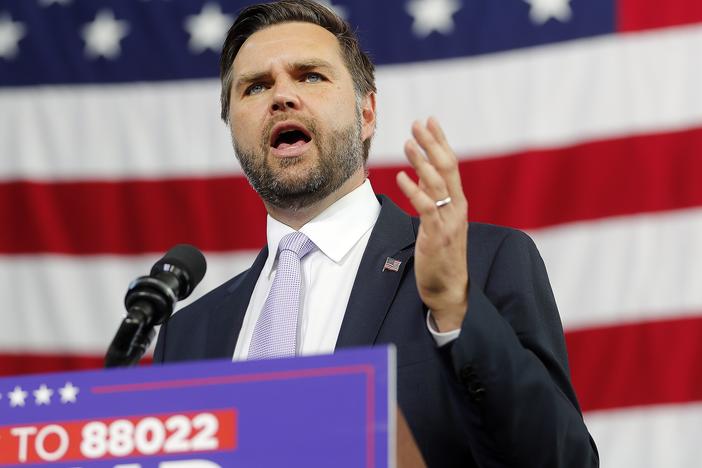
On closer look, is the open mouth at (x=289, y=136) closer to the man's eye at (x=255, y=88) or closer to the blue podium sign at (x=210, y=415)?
the man's eye at (x=255, y=88)

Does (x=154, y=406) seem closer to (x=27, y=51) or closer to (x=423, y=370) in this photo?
(x=423, y=370)

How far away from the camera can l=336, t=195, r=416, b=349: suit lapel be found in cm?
154

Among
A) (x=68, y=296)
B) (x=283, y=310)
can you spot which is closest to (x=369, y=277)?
(x=283, y=310)

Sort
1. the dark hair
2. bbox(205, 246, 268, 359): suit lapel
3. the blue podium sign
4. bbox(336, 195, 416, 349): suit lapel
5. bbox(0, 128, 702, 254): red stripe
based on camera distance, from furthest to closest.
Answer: bbox(0, 128, 702, 254): red stripe
the dark hair
bbox(205, 246, 268, 359): suit lapel
bbox(336, 195, 416, 349): suit lapel
the blue podium sign

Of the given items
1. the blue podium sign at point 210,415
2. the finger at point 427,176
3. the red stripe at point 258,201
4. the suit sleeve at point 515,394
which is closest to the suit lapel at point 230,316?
the suit sleeve at point 515,394

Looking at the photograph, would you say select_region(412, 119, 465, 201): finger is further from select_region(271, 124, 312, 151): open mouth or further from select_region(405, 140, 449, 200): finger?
A: select_region(271, 124, 312, 151): open mouth

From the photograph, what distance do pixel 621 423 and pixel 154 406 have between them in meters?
1.84

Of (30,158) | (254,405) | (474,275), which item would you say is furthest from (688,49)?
(254,405)

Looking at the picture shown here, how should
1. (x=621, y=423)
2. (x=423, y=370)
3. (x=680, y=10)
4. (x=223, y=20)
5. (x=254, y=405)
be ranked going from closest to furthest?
(x=254, y=405), (x=423, y=370), (x=621, y=423), (x=680, y=10), (x=223, y=20)

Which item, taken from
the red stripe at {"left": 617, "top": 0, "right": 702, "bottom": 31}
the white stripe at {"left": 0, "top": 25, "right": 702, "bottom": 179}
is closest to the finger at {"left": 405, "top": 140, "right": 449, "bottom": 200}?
the white stripe at {"left": 0, "top": 25, "right": 702, "bottom": 179}

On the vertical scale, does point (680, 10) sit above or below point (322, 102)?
above

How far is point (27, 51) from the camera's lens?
3189mm

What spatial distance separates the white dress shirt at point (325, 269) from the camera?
5.36 feet

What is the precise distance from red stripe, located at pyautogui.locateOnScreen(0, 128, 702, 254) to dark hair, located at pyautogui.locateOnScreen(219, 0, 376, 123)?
2.52 feet
